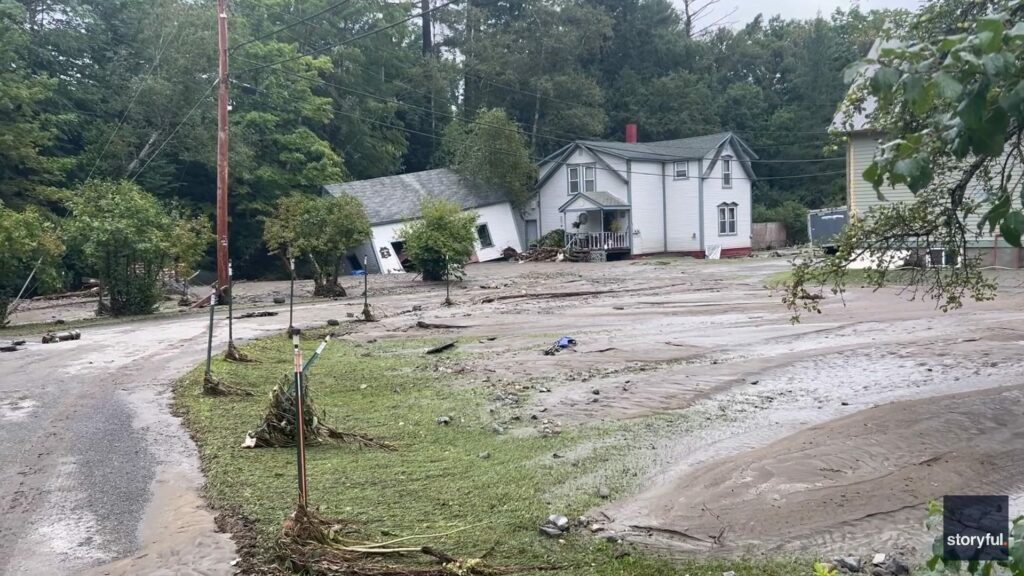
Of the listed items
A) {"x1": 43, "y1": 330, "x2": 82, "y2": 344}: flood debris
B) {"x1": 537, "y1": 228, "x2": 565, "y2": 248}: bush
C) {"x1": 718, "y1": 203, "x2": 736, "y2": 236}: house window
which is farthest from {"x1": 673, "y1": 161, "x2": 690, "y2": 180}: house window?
{"x1": 43, "y1": 330, "x2": 82, "y2": 344}: flood debris

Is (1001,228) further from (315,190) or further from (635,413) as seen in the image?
(315,190)

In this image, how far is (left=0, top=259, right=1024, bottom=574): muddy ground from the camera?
18.0 ft

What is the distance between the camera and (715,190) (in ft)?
151

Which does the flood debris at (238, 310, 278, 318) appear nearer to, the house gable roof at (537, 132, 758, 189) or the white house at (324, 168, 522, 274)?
the white house at (324, 168, 522, 274)

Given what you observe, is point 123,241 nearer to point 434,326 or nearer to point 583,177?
point 434,326

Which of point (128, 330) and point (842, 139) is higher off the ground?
point (842, 139)

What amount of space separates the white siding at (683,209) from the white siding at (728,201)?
0.56 meters

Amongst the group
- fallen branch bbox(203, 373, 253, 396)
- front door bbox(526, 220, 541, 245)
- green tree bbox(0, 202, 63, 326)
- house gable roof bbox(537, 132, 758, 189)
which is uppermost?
house gable roof bbox(537, 132, 758, 189)

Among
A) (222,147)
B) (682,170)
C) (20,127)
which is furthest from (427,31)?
(222,147)

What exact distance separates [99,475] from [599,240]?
125 ft

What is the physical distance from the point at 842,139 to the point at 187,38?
36.3m

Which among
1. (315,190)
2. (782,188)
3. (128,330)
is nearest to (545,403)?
(128,330)

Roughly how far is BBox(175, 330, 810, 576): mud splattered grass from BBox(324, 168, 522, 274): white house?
29.2 m

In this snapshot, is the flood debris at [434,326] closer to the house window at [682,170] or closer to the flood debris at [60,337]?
the flood debris at [60,337]
